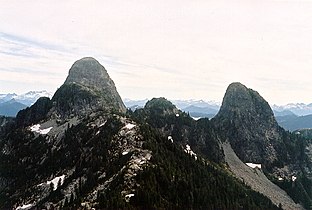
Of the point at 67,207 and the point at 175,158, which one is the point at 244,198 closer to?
the point at 175,158

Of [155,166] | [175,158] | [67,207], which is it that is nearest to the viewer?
[67,207]

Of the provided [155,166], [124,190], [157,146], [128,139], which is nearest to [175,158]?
[157,146]

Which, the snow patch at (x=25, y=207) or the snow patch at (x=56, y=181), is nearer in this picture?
the snow patch at (x=25, y=207)

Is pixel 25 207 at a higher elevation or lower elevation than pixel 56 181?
lower

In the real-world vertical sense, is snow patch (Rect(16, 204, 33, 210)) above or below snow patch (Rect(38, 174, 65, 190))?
below

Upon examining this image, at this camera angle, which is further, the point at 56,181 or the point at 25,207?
the point at 56,181

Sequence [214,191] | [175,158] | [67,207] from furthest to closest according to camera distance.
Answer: [175,158]
[214,191]
[67,207]

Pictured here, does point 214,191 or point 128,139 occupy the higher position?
point 128,139

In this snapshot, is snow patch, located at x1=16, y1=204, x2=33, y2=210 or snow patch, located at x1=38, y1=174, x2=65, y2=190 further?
snow patch, located at x1=38, y1=174, x2=65, y2=190

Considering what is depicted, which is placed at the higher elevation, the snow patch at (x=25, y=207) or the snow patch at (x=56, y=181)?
the snow patch at (x=56, y=181)

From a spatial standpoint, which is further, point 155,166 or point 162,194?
point 155,166

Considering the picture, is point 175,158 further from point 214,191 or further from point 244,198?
point 244,198
